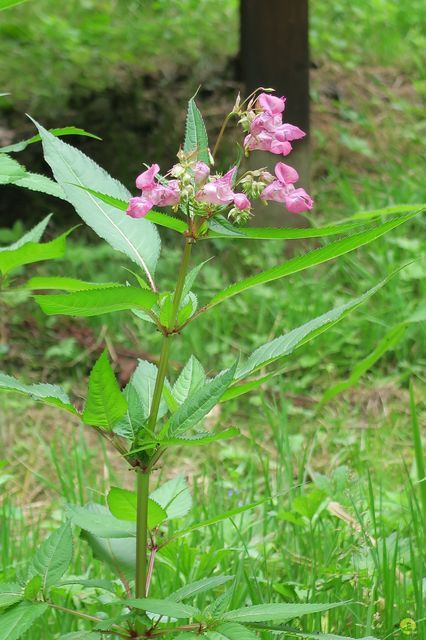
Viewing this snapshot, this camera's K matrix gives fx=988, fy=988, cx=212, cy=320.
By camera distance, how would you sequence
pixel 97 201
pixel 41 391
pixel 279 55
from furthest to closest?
pixel 279 55 → pixel 97 201 → pixel 41 391

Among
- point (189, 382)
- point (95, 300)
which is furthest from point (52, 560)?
point (95, 300)

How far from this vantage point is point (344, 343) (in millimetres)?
3662

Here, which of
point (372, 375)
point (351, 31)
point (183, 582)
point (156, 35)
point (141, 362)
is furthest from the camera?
point (351, 31)

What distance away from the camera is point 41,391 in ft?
4.01

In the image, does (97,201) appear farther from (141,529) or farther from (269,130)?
(141,529)

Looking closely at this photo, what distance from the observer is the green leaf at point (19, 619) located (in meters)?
1.18

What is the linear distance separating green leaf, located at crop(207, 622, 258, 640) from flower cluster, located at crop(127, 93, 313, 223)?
49 centimetres

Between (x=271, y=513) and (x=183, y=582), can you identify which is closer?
(x=183, y=582)

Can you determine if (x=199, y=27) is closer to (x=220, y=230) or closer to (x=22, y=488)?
(x=22, y=488)

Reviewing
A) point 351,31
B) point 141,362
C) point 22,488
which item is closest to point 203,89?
point 351,31

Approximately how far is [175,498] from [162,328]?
0.33m

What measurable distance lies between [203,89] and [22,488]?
2.61 metres

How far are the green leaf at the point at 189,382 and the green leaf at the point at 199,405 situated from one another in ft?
0.44

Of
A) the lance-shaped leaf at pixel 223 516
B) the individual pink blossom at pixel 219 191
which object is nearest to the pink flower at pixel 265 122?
the individual pink blossom at pixel 219 191
